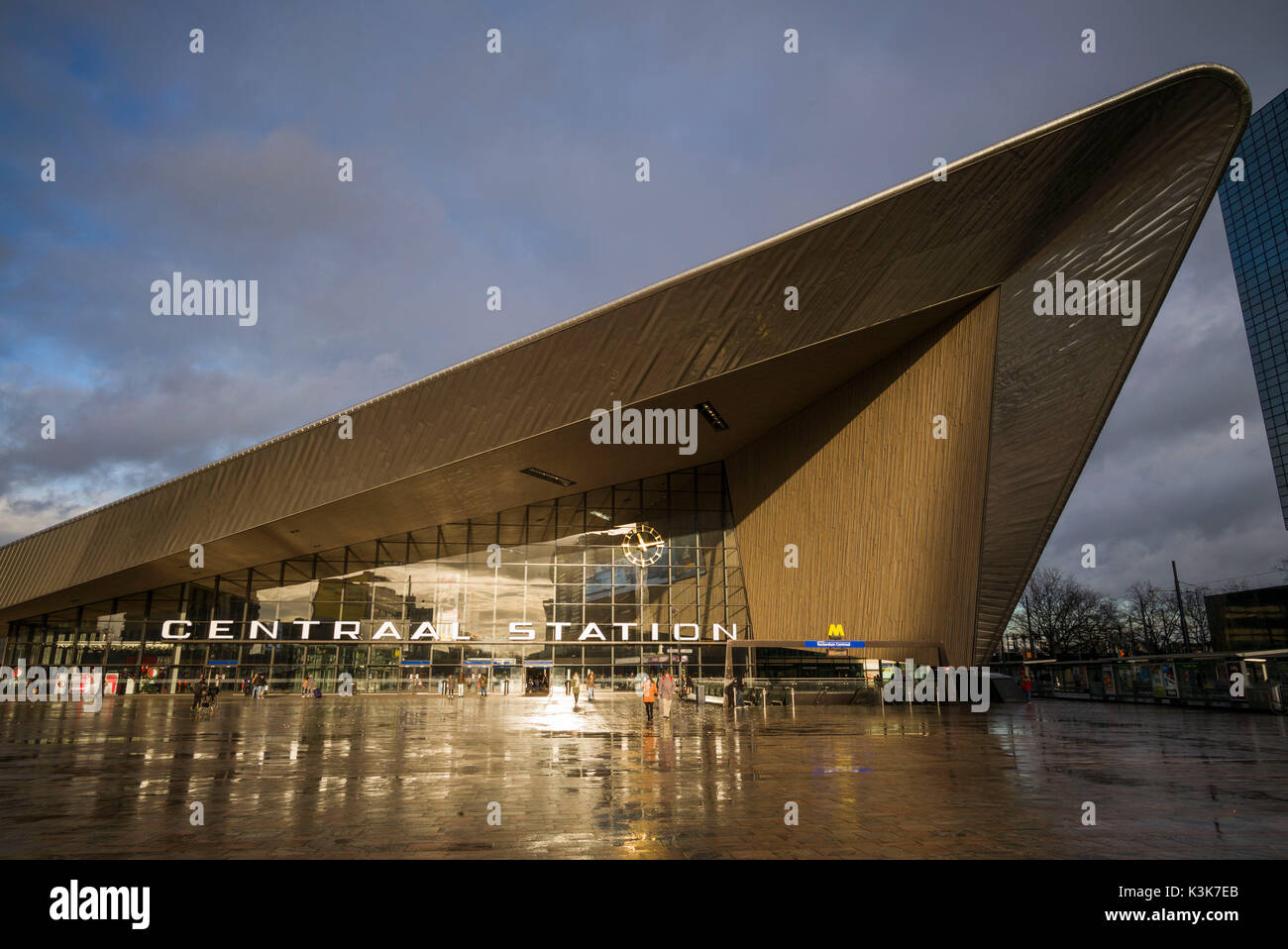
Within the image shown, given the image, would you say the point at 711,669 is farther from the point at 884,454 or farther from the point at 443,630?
the point at 884,454

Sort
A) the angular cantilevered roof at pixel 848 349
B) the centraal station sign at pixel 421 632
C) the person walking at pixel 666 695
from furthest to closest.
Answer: the centraal station sign at pixel 421 632 → the person walking at pixel 666 695 → the angular cantilevered roof at pixel 848 349

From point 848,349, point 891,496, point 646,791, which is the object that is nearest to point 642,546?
point 891,496

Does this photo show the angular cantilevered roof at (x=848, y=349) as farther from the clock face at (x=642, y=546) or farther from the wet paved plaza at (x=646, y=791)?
the wet paved plaza at (x=646, y=791)

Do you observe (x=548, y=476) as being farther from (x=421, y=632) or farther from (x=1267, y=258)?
(x=1267, y=258)

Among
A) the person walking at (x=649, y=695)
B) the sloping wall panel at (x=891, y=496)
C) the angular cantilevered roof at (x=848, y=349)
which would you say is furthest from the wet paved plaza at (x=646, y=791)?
the angular cantilevered roof at (x=848, y=349)

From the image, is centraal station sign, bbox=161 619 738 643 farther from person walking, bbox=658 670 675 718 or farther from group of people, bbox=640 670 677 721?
person walking, bbox=658 670 675 718

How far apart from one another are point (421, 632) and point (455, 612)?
5.40ft

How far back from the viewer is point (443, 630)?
33531 millimetres

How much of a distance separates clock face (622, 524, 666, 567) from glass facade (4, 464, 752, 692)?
0.05 metres

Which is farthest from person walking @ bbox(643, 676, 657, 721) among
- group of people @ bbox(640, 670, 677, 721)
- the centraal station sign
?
the centraal station sign

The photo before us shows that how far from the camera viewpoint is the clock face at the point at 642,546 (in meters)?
34.4

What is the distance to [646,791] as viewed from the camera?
7.73 metres

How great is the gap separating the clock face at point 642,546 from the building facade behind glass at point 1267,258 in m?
82.5

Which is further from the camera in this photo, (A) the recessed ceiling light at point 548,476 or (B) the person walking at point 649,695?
(A) the recessed ceiling light at point 548,476
